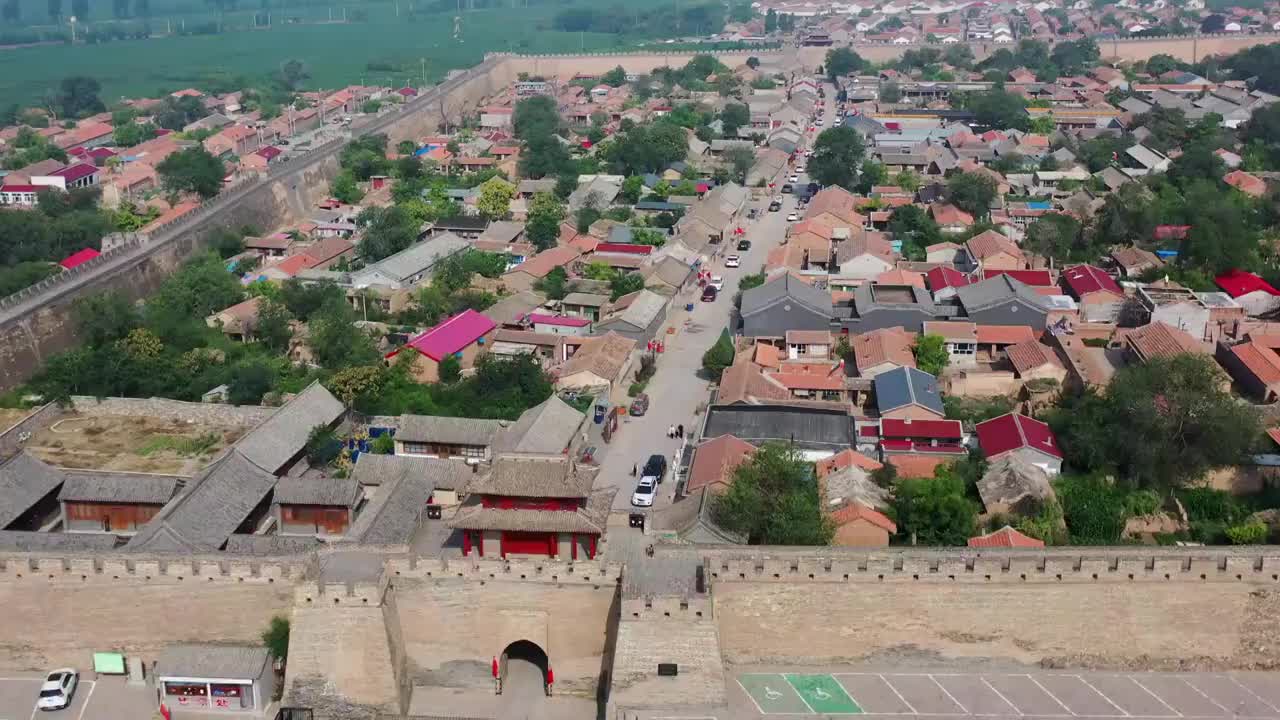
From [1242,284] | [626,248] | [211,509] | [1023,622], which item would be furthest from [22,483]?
[1242,284]

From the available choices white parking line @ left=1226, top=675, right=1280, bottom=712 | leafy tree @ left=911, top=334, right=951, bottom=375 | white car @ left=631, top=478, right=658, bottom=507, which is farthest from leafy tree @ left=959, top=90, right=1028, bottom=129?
white parking line @ left=1226, top=675, right=1280, bottom=712

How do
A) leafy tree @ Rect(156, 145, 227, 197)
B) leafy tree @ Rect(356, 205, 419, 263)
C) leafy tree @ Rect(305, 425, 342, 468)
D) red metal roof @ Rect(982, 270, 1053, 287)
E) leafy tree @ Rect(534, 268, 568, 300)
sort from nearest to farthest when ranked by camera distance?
leafy tree @ Rect(305, 425, 342, 468) → red metal roof @ Rect(982, 270, 1053, 287) → leafy tree @ Rect(534, 268, 568, 300) → leafy tree @ Rect(356, 205, 419, 263) → leafy tree @ Rect(156, 145, 227, 197)

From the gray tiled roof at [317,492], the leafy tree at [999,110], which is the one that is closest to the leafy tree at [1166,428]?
the gray tiled roof at [317,492]

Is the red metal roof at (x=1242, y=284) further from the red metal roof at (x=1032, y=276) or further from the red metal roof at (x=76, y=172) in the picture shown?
the red metal roof at (x=76, y=172)

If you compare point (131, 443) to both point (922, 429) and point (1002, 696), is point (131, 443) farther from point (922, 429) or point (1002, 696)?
point (1002, 696)

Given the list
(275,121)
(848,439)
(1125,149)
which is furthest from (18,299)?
(1125,149)

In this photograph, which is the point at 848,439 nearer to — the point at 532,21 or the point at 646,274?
the point at 646,274

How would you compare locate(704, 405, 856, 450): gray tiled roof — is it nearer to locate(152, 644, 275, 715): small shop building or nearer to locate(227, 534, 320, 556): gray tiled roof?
locate(227, 534, 320, 556): gray tiled roof
